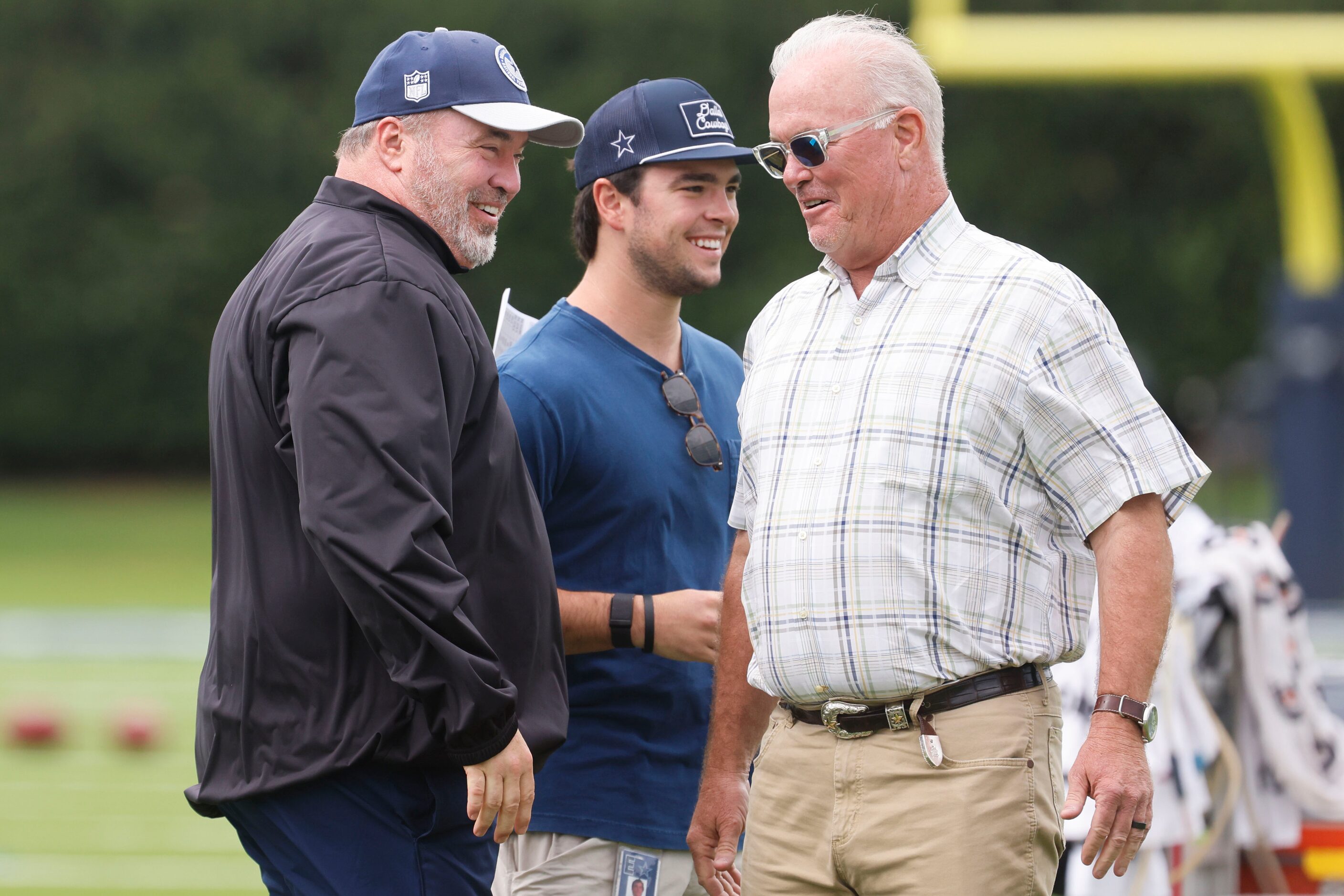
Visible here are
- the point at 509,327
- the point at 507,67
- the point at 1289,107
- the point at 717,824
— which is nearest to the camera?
the point at 507,67

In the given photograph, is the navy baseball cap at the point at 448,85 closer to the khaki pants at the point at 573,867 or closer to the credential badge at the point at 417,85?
the credential badge at the point at 417,85

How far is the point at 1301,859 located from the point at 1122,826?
2.24 m

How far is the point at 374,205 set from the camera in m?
2.83

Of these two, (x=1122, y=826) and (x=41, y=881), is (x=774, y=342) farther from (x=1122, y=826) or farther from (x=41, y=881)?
(x=41, y=881)

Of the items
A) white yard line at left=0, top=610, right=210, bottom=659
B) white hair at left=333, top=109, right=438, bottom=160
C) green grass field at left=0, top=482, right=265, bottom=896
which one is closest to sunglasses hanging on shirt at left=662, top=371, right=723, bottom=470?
white hair at left=333, top=109, right=438, bottom=160

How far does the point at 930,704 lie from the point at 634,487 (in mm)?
860

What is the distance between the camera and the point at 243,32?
27641mm

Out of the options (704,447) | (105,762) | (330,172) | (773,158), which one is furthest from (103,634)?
(330,172)

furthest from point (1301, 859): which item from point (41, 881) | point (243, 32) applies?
point (243, 32)

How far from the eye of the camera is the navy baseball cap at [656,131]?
3.51m

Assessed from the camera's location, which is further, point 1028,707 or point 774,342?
point 774,342

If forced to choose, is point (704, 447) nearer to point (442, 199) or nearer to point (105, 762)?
point (442, 199)

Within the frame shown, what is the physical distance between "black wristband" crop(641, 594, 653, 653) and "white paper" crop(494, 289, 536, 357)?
74 centimetres

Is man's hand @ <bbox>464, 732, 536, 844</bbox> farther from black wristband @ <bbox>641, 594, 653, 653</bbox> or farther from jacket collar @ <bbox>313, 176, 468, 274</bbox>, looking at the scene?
jacket collar @ <bbox>313, 176, 468, 274</bbox>
